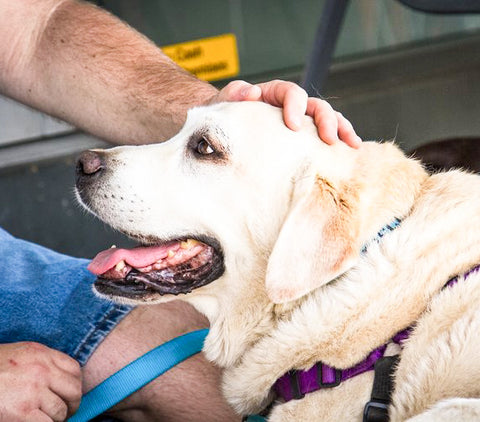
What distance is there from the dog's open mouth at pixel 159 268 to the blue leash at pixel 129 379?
245 millimetres

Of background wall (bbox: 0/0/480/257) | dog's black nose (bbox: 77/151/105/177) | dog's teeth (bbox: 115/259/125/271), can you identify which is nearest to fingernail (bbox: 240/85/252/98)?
dog's black nose (bbox: 77/151/105/177)

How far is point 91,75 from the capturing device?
2514 mm

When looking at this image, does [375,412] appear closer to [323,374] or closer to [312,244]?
[323,374]

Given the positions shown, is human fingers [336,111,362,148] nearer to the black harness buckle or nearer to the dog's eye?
the dog's eye

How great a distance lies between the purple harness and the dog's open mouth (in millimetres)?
300

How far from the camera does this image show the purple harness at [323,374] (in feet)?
5.31

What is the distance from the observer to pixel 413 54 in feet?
13.9

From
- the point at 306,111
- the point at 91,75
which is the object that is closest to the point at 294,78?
the point at 91,75

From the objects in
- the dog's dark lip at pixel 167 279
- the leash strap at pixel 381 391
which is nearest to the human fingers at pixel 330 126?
the dog's dark lip at pixel 167 279

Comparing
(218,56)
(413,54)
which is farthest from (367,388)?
(413,54)

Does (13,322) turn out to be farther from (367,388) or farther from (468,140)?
(468,140)

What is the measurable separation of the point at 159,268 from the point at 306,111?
0.50 meters

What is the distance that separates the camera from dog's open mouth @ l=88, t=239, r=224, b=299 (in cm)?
185

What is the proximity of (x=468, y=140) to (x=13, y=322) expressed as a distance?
1.66 m
